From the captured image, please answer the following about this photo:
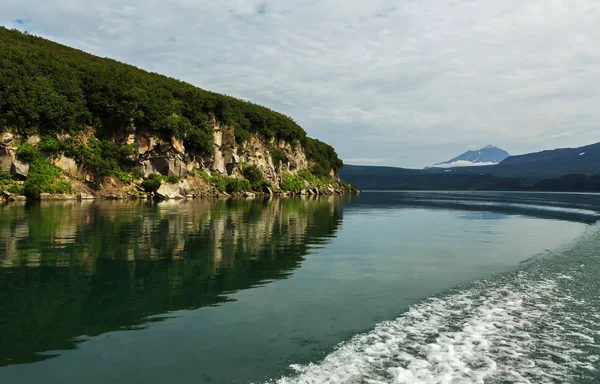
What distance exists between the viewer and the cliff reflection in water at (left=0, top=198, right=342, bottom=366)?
7934 millimetres

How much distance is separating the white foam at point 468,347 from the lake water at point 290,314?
0.10ft

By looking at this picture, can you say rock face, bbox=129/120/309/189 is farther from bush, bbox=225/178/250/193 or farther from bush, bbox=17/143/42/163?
bush, bbox=17/143/42/163

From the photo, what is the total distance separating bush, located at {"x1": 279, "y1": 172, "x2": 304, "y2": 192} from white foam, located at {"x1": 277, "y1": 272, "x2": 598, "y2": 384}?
88.8 metres

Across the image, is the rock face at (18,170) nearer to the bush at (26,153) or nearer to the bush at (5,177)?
the bush at (26,153)

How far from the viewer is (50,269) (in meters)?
12.5

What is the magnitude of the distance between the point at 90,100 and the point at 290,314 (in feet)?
206

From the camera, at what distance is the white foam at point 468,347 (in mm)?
6098

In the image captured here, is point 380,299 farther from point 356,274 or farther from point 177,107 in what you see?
point 177,107

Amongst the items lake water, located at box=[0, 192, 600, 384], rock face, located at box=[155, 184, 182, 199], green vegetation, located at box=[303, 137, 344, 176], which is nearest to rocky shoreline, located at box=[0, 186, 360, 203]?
rock face, located at box=[155, 184, 182, 199]

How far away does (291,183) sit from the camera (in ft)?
331

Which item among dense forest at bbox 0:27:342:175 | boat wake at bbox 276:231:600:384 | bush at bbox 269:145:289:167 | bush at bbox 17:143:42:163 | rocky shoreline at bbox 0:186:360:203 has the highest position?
dense forest at bbox 0:27:342:175

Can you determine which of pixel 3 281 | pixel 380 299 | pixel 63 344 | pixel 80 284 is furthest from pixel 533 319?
pixel 3 281

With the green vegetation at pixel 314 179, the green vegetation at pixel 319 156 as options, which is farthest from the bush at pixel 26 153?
the green vegetation at pixel 319 156

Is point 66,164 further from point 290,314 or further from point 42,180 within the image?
point 290,314
